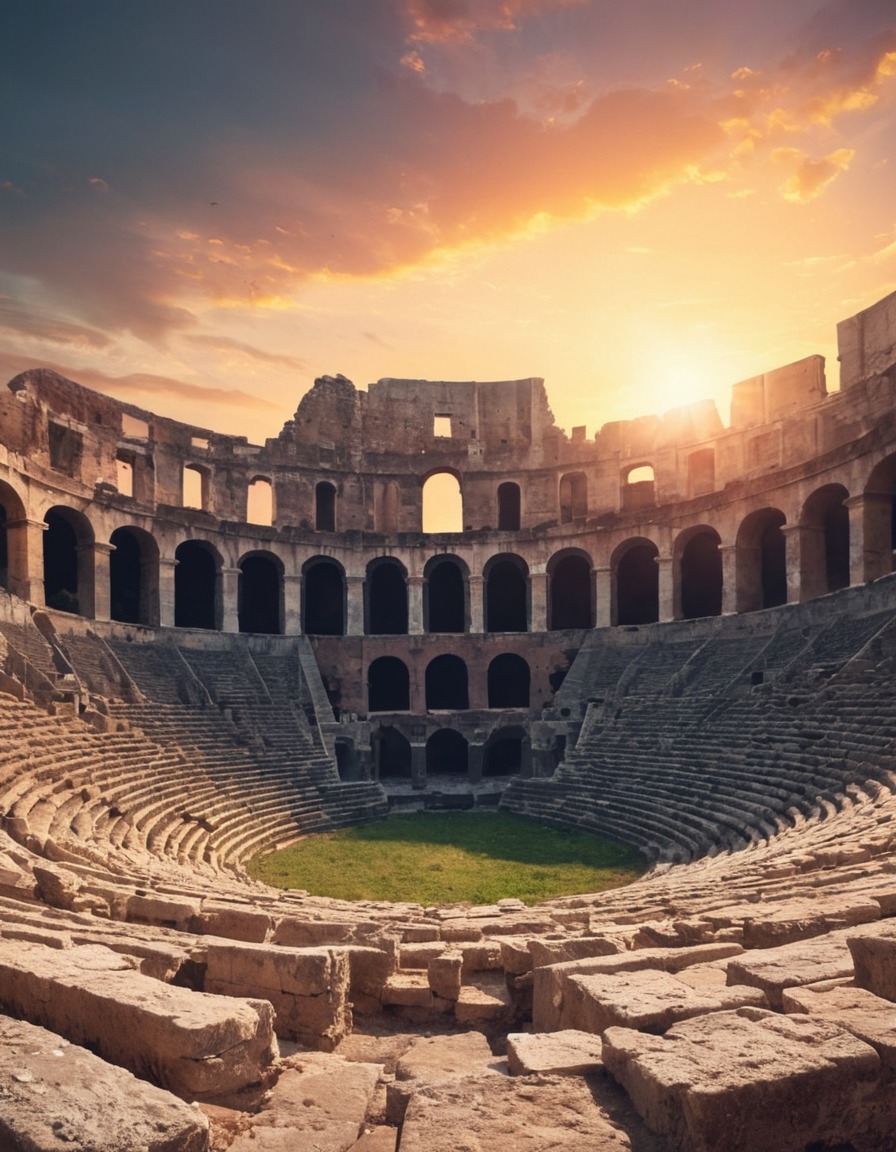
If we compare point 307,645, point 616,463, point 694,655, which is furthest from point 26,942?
point 616,463

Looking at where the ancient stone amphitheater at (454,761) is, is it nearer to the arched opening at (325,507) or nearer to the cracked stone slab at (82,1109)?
the cracked stone slab at (82,1109)

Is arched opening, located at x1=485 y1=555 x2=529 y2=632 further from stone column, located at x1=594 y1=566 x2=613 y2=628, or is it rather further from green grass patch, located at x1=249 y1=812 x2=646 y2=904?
green grass patch, located at x1=249 y1=812 x2=646 y2=904

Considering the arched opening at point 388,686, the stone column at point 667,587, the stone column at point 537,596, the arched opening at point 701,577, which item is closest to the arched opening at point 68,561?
the arched opening at point 388,686

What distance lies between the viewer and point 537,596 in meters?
33.4

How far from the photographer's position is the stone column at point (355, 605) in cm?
3278

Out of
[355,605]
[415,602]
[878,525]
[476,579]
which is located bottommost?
[355,605]

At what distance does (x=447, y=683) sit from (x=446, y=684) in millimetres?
61

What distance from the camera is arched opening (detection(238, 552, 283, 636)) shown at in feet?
115

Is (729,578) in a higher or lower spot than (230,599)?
higher

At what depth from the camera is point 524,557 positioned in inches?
1330

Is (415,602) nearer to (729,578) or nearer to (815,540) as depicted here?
(729,578)

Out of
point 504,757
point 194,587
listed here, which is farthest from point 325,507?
point 504,757

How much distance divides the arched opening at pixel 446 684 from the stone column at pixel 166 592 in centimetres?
1128

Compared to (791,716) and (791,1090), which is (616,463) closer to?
(791,716)
